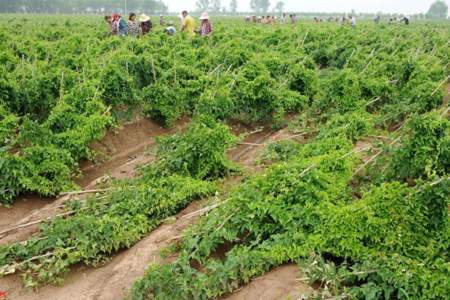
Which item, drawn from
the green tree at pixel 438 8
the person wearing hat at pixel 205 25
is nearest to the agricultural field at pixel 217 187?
the person wearing hat at pixel 205 25

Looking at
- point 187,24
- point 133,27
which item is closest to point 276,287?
point 187,24

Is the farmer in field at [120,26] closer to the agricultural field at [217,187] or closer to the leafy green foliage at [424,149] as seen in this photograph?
the agricultural field at [217,187]

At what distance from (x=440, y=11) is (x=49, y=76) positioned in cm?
16262

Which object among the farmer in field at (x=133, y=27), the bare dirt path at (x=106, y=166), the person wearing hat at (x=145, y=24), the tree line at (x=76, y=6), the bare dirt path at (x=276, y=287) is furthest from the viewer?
the tree line at (x=76, y=6)

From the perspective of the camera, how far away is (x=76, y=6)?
120 m

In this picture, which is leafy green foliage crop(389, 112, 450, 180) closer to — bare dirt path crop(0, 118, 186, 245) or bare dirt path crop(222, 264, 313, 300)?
bare dirt path crop(222, 264, 313, 300)

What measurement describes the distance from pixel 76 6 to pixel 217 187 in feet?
405

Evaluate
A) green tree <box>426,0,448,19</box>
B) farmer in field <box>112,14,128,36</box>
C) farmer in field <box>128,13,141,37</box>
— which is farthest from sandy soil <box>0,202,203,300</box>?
green tree <box>426,0,448,19</box>

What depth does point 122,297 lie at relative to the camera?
525cm

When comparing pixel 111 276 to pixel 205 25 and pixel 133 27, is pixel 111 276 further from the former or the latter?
pixel 133 27

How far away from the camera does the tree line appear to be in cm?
9394

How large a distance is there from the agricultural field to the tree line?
254 feet

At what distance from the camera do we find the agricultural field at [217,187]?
4941 millimetres

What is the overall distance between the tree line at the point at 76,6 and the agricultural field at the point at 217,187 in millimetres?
77549
